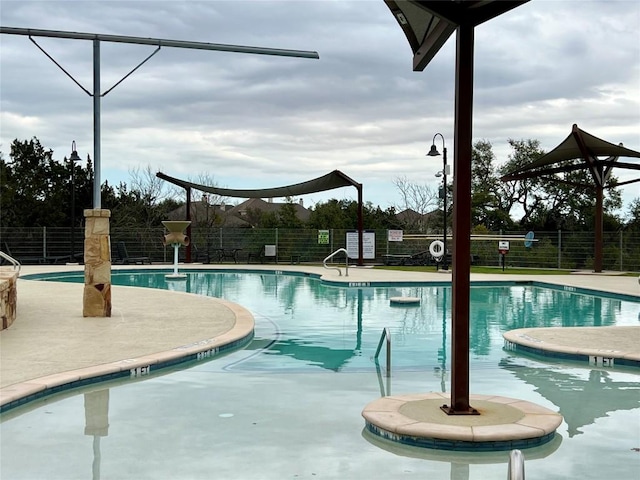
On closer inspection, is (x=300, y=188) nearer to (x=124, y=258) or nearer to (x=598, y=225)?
(x=124, y=258)

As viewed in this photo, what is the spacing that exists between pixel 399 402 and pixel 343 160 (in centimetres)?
3235

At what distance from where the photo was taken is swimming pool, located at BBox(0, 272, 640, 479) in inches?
172

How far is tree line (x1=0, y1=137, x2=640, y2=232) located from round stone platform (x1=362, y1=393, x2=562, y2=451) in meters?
21.5

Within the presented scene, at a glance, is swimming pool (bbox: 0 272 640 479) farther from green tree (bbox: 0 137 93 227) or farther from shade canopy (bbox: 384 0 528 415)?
green tree (bbox: 0 137 93 227)

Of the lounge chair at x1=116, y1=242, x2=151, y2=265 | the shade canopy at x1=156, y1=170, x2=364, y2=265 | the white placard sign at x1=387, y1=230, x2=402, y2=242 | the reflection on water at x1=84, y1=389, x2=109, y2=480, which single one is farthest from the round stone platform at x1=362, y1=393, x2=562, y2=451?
the lounge chair at x1=116, y1=242, x2=151, y2=265

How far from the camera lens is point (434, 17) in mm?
5047

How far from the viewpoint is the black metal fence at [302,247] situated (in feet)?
81.7

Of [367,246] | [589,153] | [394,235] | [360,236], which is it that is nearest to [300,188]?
[360,236]

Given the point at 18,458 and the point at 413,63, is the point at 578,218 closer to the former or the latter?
the point at 413,63

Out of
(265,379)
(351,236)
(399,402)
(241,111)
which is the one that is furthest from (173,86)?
(399,402)

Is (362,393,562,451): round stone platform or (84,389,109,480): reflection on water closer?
(84,389,109,480): reflection on water

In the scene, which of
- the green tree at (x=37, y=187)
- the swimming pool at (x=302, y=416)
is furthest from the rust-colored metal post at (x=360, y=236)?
the swimming pool at (x=302, y=416)

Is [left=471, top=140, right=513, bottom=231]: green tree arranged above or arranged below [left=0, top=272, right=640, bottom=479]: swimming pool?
above

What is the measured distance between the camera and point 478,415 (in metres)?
5.08
